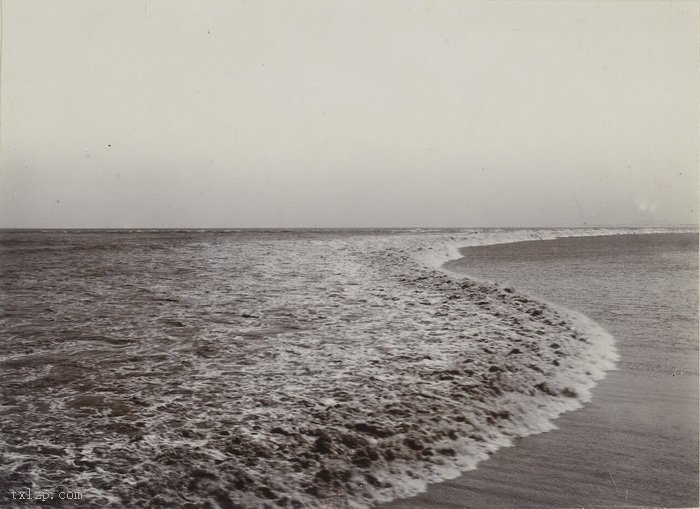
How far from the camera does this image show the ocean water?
3393 mm

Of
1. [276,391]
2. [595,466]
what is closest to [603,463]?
[595,466]

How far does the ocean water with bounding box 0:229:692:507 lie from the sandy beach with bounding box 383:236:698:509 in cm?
15

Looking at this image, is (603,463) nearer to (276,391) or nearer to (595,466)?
(595,466)

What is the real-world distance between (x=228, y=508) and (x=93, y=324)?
228 inches

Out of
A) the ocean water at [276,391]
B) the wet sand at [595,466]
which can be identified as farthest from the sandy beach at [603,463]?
the ocean water at [276,391]

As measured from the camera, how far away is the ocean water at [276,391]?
11.1 ft

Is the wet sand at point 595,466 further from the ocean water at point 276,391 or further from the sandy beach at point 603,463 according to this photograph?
the ocean water at point 276,391

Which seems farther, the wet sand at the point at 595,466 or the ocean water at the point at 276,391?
the ocean water at the point at 276,391

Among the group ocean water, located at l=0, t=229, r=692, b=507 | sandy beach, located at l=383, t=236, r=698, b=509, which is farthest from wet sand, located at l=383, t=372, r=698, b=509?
ocean water, located at l=0, t=229, r=692, b=507

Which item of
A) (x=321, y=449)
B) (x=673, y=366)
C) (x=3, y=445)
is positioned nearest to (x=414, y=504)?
(x=321, y=449)

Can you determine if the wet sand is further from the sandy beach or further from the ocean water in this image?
Answer: the ocean water

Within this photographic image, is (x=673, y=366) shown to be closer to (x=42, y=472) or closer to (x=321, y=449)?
(x=321, y=449)

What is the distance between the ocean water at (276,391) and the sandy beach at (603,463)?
0.49 feet

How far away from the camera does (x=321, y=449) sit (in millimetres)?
3736
